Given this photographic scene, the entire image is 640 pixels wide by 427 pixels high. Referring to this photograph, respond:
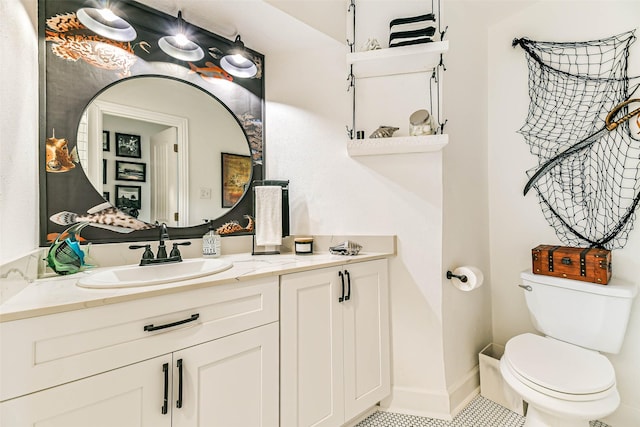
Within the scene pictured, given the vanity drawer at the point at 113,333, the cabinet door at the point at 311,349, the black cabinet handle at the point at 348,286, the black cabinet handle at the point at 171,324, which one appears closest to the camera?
the vanity drawer at the point at 113,333

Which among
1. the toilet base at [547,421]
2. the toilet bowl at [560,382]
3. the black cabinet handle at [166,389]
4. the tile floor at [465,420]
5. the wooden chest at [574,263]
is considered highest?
the wooden chest at [574,263]

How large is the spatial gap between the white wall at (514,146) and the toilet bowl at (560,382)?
0.56 m

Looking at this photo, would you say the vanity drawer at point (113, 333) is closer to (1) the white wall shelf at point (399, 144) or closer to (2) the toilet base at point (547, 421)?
(1) the white wall shelf at point (399, 144)

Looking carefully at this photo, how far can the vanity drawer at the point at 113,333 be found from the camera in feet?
2.32

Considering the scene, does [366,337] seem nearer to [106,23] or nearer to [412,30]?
[412,30]

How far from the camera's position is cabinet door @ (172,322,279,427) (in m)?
0.97

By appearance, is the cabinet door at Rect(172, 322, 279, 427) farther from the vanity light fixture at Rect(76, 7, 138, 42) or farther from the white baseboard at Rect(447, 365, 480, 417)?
the vanity light fixture at Rect(76, 7, 138, 42)

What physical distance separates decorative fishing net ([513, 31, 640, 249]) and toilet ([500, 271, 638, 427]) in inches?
13.9

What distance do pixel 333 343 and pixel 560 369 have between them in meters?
1.01

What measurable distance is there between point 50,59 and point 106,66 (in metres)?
0.20

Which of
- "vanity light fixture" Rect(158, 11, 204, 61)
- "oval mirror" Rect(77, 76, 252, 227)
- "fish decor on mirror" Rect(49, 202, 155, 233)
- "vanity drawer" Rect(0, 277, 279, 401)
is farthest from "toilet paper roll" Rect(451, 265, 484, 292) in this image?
"vanity light fixture" Rect(158, 11, 204, 61)

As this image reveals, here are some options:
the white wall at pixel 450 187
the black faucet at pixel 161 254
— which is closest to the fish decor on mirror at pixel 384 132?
the white wall at pixel 450 187

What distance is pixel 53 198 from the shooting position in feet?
4.12

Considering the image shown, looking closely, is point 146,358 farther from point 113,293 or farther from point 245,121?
point 245,121
